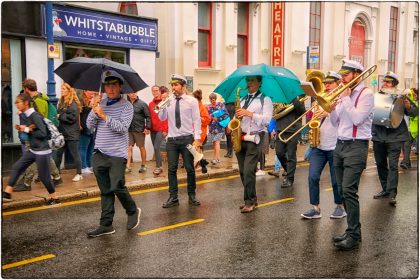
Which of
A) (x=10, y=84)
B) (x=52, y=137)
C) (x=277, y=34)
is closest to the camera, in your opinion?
(x=52, y=137)

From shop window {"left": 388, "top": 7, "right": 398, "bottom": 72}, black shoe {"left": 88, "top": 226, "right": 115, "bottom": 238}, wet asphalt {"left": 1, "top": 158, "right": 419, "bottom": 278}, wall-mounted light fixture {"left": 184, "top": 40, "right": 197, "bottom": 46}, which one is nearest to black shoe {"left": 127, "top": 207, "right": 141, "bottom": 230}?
wet asphalt {"left": 1, "top": 158, "right": 419, "bottom": 278}

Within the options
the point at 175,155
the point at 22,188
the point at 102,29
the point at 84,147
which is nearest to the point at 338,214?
the point at 175,155

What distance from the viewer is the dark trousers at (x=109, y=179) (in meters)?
5.82

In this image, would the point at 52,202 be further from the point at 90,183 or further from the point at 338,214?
the point at 338,214

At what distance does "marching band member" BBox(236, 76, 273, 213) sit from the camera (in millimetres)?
6820

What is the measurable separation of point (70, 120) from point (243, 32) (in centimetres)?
857

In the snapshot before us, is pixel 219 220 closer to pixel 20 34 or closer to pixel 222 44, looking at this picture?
pixel 20 34

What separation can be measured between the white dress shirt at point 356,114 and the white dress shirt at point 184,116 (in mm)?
2405

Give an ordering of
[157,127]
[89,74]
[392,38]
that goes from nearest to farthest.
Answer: [89,74] < [157,127] < [392,38]

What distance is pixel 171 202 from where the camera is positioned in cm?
748

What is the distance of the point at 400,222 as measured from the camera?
6.55m

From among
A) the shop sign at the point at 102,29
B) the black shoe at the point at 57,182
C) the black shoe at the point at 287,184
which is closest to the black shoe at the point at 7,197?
the black shoe at the point at 57,182

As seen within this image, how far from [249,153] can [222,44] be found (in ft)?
29.9

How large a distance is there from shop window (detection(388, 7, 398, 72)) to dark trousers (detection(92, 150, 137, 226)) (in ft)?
66.9
